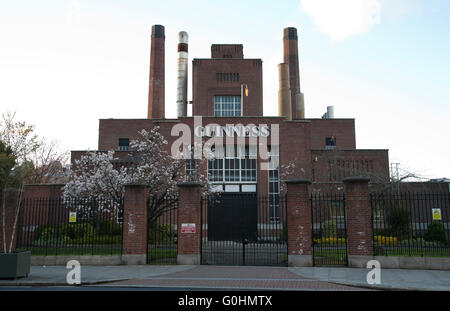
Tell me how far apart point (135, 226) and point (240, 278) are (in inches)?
224

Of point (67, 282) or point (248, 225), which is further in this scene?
point (248, 225)

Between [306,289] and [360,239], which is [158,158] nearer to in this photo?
[360,239]

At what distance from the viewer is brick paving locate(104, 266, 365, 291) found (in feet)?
37.1

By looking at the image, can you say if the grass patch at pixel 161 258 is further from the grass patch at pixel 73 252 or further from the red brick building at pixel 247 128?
the red brick building at pixel 247 128

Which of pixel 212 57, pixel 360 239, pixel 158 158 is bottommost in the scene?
pixel 360 239

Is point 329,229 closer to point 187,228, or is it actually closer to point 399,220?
point 399,220

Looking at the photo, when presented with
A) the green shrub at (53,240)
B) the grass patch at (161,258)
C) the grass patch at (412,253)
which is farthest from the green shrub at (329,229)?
the green shrub at (53,240)

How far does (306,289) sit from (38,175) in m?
37.5

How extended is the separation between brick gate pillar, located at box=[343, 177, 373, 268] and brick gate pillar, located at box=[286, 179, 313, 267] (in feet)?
5.14

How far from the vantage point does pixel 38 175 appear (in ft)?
136

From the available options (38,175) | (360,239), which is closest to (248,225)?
(360,239)

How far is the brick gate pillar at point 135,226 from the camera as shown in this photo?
16.4m

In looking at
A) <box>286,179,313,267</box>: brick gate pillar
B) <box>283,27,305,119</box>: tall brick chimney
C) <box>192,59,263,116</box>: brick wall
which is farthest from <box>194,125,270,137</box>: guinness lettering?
<box>283,27,305,119</box>: tall brick chimney
